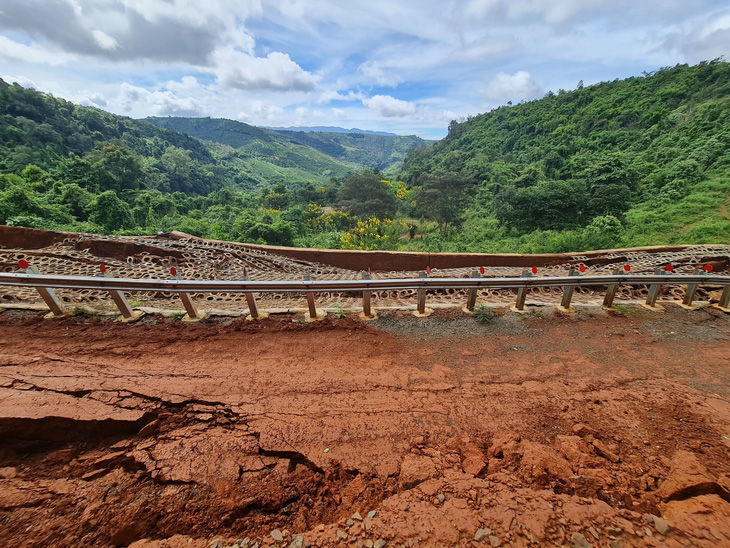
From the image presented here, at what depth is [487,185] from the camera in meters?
28.8

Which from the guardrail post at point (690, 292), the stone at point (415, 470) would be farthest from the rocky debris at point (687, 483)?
the guardrail post at point (690, 292)

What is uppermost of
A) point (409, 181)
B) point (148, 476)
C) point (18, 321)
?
point (409, 181)

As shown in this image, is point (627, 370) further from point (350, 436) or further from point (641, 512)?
point (350, 436)

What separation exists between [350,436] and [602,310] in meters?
4.11

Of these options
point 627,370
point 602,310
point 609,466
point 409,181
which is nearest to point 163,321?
point 609,466

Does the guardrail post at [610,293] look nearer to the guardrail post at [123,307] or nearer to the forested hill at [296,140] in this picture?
the guardrail post at [123,307]

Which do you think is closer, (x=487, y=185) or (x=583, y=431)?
(x=583, y=431)

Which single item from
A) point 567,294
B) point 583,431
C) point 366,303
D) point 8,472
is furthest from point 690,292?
point 8,472

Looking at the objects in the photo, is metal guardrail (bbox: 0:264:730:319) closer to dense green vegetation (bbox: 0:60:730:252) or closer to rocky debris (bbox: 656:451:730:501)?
rocky debris (bbox: 656:451:730:501)

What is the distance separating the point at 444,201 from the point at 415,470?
74.2 ft

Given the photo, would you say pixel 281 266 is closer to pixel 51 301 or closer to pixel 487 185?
pixel 51 301

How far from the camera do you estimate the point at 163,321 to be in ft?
12.5

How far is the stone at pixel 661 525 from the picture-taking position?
1541 millimetres

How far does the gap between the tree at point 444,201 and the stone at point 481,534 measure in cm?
2134
